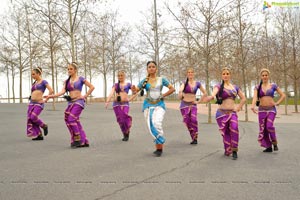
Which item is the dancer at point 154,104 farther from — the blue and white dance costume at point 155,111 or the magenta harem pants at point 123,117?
the magenta harem pants at point 123,117

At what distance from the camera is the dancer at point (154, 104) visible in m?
6.94

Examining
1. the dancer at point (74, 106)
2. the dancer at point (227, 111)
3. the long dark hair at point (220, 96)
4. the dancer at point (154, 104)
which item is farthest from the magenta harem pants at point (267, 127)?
the dancer at point (74, 106)

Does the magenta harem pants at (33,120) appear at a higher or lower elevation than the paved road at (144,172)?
higher

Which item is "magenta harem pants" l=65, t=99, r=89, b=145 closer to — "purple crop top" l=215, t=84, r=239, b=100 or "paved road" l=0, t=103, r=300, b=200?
"paved road" l=0, t=103, r=300, b=200

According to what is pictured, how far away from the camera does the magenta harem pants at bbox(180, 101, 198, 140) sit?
874cm

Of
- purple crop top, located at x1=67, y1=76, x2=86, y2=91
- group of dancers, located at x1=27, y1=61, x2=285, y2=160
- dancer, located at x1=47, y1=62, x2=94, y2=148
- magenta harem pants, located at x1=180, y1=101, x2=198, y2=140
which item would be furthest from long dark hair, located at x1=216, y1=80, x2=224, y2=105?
purple crop top, located at x1=67, y1=76, x2=86, y2=91

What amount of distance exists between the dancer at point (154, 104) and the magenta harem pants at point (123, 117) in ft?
7.73

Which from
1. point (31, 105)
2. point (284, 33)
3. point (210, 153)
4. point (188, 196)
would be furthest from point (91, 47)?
point (188, 196)

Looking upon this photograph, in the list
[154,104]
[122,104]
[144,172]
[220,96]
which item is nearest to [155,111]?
[154,104]

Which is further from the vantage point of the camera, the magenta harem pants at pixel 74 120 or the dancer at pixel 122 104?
the dancer at pixel 122 104

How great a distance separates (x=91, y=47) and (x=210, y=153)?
94.4 feet

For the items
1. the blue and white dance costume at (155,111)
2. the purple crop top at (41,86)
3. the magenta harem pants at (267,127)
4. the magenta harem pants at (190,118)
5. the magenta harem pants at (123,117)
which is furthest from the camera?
the magenta harem pants at (123,117)

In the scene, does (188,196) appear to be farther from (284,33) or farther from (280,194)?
(284,33)

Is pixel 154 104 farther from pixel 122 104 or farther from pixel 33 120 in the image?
pixel 33 120
